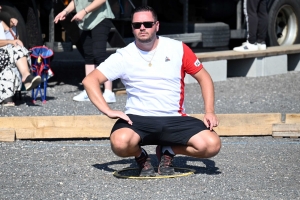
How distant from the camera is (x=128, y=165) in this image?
6.56 meters

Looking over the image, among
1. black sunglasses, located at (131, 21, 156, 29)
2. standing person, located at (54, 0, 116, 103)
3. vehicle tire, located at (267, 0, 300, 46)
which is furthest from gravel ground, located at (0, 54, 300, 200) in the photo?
vehicle tire, located at (267, 0, 300, 46)

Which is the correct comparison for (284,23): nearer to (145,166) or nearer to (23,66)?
(23,66)

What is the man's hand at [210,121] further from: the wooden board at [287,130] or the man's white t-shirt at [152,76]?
the wooden board at [287,130]

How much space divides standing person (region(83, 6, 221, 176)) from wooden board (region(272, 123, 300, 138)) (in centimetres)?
174

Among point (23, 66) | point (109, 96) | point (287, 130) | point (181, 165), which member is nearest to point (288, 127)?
point (287, 130)

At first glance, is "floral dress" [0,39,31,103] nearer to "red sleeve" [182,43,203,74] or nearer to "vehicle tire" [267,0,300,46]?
"red sleeve" [182,43,203,74]

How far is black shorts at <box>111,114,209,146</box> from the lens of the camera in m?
5.96

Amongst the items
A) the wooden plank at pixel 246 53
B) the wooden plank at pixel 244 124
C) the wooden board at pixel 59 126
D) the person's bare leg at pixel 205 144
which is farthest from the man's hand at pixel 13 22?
the person's bare leg at pixel 205 144

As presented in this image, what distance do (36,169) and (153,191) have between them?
116cm

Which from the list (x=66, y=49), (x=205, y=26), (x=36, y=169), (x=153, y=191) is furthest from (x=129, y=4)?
(x=153, y=191)

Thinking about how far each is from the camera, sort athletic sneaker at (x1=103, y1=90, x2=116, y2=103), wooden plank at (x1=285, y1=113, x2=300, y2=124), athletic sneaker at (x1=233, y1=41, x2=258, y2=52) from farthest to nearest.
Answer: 1. athletic sneaker at (x1=233, y1=41, x2=258, y2=52)
2. athletic sneaker at (x1=103, y1=90, x2=116, y2=103)
3. wooden plank at (x1=285, y1=113, x2=300, y2=124)

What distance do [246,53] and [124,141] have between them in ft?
20.1

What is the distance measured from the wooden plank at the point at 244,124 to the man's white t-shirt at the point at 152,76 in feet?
5.33

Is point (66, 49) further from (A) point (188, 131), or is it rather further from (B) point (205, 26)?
(A) point (188, 131)
